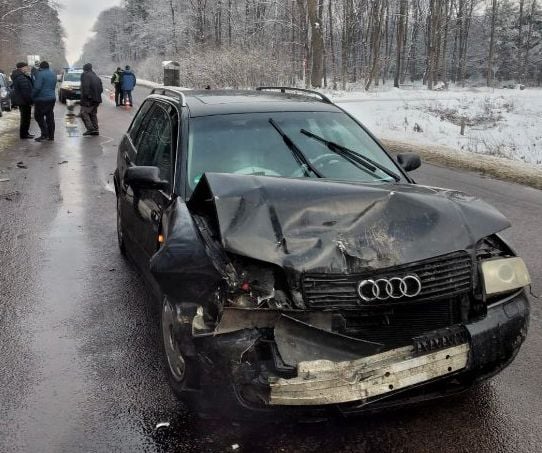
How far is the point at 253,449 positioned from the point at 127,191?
2949 mm

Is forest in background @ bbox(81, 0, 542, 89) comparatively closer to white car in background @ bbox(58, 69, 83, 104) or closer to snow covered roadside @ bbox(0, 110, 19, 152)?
white car in background @ bbox(58, 69, 83, 104)

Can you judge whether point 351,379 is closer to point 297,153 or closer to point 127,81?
point 297,153

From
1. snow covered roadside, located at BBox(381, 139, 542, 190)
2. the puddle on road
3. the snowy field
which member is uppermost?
the puddle on road

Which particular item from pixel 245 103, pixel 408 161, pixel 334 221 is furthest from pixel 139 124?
pixel 334 221

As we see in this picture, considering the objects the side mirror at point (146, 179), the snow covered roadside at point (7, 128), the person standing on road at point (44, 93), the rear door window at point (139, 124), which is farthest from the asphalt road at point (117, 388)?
the snow covered roadside at point (7, 128)

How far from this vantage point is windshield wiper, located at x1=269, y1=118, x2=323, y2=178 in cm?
402

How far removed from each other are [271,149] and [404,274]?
5.72ft

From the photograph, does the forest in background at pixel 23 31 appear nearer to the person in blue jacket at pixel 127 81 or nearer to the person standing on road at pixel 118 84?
the person standing on road at pixel 118 84

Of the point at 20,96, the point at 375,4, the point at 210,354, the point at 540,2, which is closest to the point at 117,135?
the point at 20,96

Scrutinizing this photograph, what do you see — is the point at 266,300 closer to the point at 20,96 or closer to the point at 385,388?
the point at 385,388

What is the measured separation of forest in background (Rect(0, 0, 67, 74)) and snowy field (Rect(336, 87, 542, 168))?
3257cm

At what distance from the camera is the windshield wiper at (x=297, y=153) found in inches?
158

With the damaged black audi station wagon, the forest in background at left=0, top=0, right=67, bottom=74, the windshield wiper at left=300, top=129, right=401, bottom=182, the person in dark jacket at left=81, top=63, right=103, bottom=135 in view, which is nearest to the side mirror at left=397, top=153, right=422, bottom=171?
the windshield wiper at left=300, top=129, right=401, bottom=182

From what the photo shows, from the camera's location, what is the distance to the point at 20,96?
1498 centimetres
